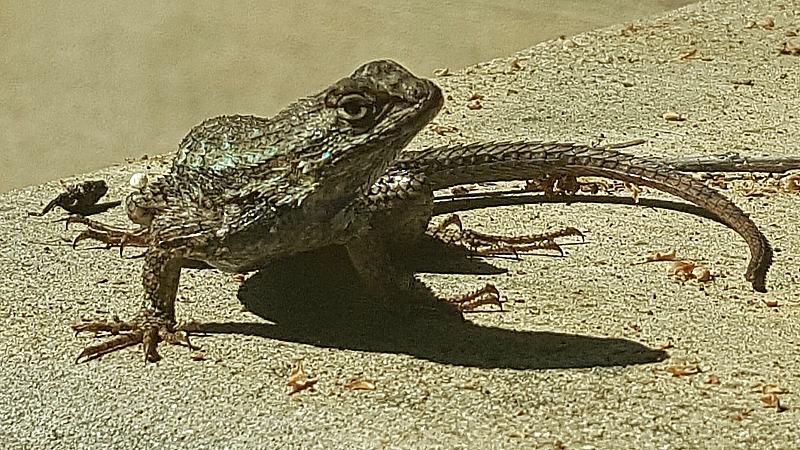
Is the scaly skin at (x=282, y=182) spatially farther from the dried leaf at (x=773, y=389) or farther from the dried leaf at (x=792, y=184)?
the dried leaf at (x=792, y=184)

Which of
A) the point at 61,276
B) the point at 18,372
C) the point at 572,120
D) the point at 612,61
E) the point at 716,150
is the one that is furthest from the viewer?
the point at 612,61

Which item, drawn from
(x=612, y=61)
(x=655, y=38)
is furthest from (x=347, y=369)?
(x=655, y=38)

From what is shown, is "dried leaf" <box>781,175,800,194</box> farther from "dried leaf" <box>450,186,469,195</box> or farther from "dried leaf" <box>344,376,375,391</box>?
"dried leaf" <box>344,376,375,391</box>

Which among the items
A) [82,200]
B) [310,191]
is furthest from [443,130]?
[310,191]

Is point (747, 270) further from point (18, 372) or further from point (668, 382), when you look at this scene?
point (18, 372)

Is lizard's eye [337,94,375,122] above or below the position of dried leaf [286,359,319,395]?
above

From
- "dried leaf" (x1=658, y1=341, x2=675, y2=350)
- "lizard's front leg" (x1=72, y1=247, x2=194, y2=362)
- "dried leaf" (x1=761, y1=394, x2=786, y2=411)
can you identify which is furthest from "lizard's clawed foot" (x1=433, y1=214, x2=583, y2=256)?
"dried leaf" (x1=761, y1=394, x2=786, y2=411)
